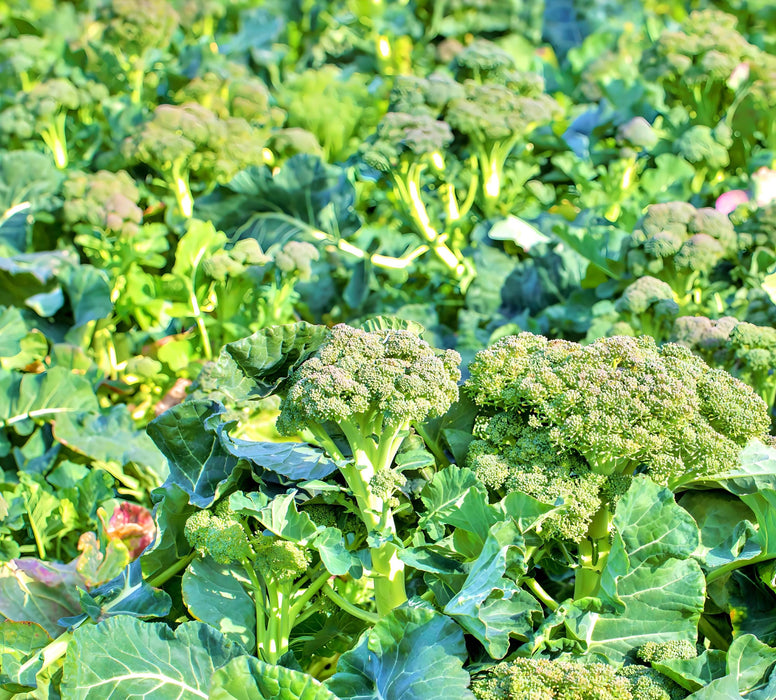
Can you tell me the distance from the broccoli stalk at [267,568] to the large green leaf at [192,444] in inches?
5.6

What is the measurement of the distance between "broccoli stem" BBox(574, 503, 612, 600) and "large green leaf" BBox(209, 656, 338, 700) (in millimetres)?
556

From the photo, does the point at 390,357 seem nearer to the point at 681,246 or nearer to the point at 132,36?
the point at 681,246

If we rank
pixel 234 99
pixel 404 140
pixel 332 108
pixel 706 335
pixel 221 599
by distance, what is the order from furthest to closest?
pixel 332 108 → pixel 234 99 → pixel 404 140 → pixel 706 335 → pixel 221 599

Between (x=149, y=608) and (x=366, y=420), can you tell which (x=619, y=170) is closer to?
(x=366, y=420)

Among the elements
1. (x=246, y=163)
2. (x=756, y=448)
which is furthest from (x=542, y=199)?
(x=756, y=448)

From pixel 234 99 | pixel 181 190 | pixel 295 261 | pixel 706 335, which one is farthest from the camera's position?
pixel 234 99

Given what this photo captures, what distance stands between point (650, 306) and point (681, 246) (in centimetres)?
23

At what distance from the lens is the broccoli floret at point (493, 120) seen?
320 centimetres

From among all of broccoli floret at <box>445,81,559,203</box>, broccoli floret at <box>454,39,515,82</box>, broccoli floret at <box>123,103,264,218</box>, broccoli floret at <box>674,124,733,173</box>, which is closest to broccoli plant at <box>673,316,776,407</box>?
broccoli floret at <box>674,124,733,173</box>

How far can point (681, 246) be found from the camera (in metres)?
2.60

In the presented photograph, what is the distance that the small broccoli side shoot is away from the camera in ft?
5.48

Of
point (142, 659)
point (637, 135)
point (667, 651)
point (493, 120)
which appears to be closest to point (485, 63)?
point (493, 120)

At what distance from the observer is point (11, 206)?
3441 mm

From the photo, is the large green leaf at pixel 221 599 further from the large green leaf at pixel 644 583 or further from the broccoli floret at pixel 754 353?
the broccoli floret at pixel 754 353
